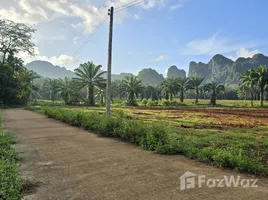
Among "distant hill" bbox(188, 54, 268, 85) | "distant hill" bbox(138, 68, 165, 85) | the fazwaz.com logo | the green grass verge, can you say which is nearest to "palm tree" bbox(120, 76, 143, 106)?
the green grass verge

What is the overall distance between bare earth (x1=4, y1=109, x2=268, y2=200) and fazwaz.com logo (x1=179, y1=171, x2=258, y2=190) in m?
0.11

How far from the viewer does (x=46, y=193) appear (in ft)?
10.9

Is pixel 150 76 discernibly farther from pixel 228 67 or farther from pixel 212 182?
pixel 212 182

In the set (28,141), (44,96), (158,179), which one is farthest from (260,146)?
(44,96)

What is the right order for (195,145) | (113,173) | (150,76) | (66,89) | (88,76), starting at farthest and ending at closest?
1. (150,76)
2. (66,89)
3. (88,76)
4. (195,145)
5. (113,173)

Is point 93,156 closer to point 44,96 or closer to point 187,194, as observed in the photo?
point 187,194

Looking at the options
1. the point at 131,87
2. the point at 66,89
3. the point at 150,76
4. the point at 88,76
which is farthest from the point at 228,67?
the point at 88,76

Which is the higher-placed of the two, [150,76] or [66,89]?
[150,76]

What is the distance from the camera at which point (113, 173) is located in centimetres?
417

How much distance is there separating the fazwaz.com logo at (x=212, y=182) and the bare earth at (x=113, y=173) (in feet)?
0.36

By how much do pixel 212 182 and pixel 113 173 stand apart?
6.17 ft

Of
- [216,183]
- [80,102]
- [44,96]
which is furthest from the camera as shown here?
[44,96]

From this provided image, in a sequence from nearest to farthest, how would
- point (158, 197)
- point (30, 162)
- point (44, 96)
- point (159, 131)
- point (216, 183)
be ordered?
point (158, 197)
point (216, 183)
point (30, 162)
point (159, 131)
point (44, 96)

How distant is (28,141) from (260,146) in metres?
7.90
